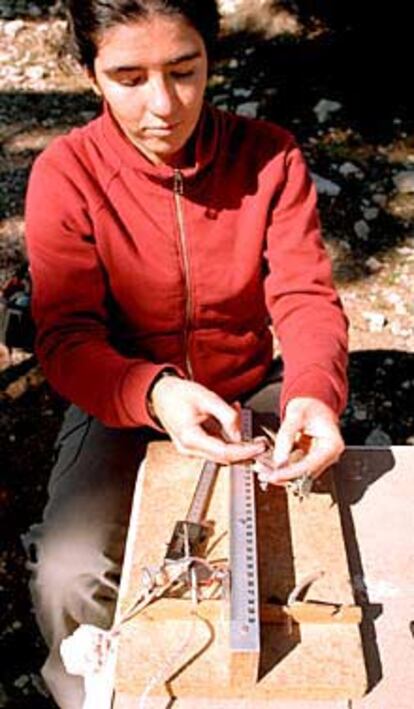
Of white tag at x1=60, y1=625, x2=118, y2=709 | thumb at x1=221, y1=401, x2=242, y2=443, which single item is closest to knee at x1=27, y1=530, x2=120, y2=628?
white tag at x1=60, y1=625, x2=118, y2=709

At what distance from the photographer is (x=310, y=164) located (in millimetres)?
4586

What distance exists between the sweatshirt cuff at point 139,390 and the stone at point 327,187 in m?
2.46

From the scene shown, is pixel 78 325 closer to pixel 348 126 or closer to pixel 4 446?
pixel 4 446

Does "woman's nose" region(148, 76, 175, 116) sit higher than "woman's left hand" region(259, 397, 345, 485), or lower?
higher

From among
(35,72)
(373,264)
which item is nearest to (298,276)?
(373,264)

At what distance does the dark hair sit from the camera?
190 cm

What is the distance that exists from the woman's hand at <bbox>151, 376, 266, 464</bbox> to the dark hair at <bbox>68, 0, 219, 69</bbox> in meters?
0.67

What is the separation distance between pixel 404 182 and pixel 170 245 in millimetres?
2389

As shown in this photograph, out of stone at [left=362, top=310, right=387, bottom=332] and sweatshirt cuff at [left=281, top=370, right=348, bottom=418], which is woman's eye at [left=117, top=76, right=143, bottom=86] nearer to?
sweatshirt cuff at [left=281, top=370, right=348, bottom=418]

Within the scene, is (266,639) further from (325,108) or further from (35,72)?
(35,72)

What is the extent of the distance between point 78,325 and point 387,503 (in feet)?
2.50

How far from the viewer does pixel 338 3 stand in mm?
5527

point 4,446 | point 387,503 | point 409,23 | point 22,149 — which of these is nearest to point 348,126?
point 409,23

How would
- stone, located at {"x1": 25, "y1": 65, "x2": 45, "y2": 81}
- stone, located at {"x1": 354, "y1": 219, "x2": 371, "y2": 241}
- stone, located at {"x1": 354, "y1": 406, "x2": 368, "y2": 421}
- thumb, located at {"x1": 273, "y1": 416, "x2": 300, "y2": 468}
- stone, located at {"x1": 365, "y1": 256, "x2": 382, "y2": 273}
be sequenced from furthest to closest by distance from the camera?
stone, located at {"x1": 25, "y1": 65, "x2": 45, "y2": 81}, stone, located at {"x1": 354, "y1": 219, "x2": 371, "y2": 241}, stone, located at {"x1": 365, "y1": 256, "x2": 382, "y2": 273}, stone, located at {"x1": 354, "y1": 406, "x2": 368, "y2": 421}, thumb, located at {"x1": 273, "y1": 416, "x2": 300, "y2": 468}
